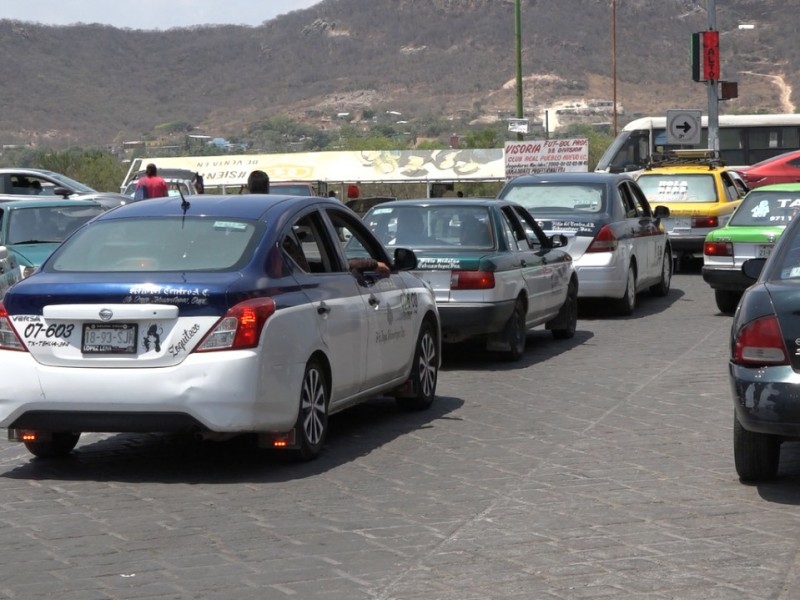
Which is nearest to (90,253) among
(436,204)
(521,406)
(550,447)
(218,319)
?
(218,319)

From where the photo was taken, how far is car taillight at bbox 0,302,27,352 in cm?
824

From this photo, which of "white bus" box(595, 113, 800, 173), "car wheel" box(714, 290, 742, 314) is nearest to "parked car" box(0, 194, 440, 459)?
"car wheel" box(714, 290, 742, 314)

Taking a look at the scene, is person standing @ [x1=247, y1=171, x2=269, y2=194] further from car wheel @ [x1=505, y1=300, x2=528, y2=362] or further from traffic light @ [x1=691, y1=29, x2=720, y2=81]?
traffic light @ [x1=691, y1=29, x2=720, y2=81]

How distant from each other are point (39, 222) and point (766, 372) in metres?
12.1

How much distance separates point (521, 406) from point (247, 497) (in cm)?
362

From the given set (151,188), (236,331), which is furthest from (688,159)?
(236,331)

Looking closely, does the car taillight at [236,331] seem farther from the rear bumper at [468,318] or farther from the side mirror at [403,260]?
the rear bumper at [468,318]

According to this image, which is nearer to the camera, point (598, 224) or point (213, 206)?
point (213, 206)

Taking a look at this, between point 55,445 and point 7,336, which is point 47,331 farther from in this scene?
point 55,445

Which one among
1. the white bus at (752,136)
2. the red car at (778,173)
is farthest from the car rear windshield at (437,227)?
the white bus at (752,136)

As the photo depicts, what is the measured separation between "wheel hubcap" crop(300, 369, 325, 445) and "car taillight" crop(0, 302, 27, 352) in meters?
1.58

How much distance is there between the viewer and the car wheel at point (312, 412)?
852cm

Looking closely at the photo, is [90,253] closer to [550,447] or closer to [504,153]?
[550,447]

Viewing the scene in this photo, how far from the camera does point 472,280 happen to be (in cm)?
1300
